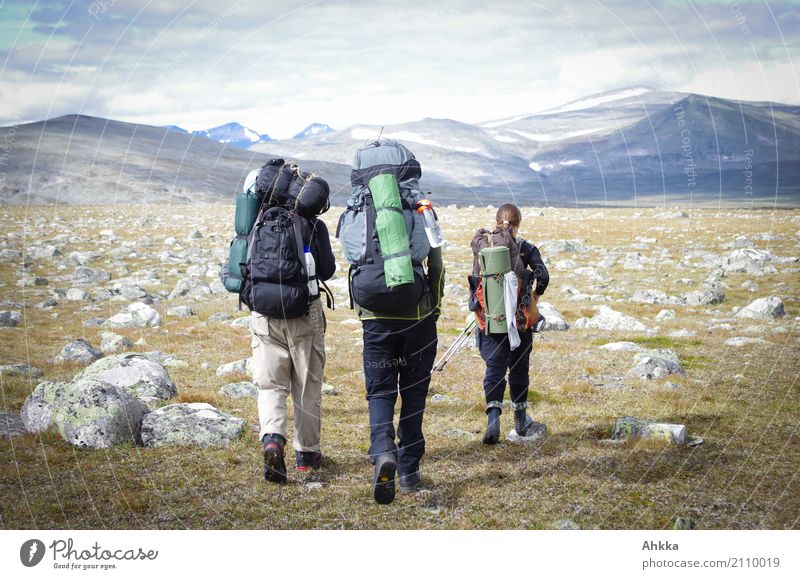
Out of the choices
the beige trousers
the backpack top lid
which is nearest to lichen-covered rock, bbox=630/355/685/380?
the beige trousers

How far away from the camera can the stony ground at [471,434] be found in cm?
629

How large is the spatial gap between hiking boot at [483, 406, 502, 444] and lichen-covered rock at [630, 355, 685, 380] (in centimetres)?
415

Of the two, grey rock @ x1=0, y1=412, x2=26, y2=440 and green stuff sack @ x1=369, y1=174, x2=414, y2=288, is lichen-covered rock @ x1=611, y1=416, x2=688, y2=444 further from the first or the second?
grey rock @ x1=0, y1=412, x2=26, y2=440

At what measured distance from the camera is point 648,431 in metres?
8.09

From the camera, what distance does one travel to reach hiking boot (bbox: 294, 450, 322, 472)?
7148 millimetres

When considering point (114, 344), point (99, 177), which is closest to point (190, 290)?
point (114, 344)

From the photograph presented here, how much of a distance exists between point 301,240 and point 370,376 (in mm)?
1520

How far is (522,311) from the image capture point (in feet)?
26.1

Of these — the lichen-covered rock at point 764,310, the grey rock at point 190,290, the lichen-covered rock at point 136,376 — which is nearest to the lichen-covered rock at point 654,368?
the lichen-covered rock at point 764,310

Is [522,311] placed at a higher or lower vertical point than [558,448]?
higher

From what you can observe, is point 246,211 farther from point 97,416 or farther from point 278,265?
point 97,416
